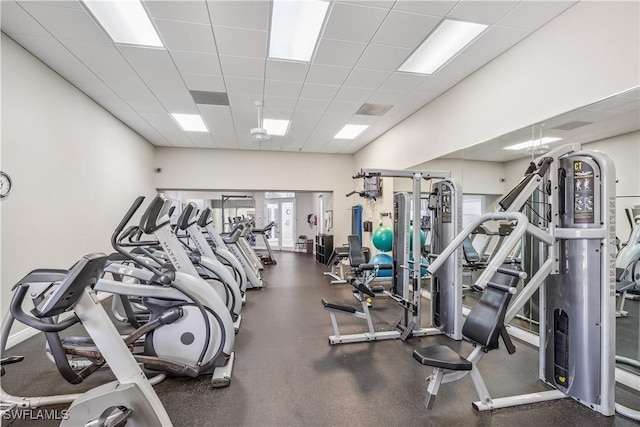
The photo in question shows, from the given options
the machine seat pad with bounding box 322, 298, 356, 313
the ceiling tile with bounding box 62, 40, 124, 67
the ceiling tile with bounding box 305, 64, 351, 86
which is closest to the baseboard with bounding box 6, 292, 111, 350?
the machine seat pad with bounding box 322, 298, 356, 313

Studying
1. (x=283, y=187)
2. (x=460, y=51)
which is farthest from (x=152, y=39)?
(x=283, y=187)

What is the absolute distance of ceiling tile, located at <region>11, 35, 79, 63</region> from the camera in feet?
10.3

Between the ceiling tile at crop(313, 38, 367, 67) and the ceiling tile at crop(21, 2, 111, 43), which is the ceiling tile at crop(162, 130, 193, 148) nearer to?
the ceiling tile at crop(21, 2, 111, 43)

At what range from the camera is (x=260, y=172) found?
8.25 meters

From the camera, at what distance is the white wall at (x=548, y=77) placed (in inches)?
93.4

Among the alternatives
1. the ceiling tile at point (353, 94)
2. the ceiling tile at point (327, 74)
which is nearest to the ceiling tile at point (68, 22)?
the ceiling tile at point (327, 74)

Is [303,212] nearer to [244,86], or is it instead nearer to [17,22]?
[244,86]

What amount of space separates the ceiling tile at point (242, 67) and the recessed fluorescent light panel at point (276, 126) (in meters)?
1.84

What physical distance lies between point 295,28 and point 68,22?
7.20 ft

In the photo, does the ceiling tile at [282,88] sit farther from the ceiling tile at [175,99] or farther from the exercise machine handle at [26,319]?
the exercise machine handle at [26,319]

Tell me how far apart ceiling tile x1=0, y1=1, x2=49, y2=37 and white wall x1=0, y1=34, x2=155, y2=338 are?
0.67 ft

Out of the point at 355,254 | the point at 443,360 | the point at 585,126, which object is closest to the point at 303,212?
the point at 355,254

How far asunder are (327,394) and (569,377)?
1801mm

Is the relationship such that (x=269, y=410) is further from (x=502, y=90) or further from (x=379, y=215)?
(x=379, y=215)
